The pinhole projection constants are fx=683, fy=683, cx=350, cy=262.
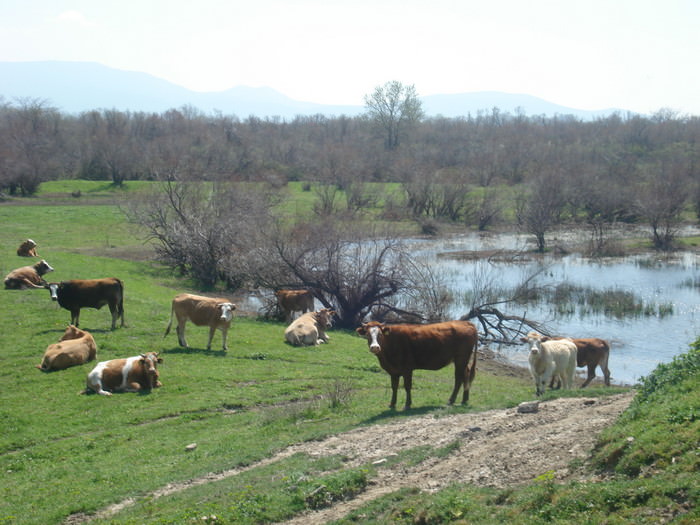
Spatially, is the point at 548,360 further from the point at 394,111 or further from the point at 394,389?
the point at 394,111

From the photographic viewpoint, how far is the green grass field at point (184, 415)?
30.0 feet

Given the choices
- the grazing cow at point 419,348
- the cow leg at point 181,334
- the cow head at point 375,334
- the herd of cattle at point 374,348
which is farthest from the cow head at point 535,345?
the cow leg at point 181,334

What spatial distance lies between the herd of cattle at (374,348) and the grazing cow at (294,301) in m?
A: 3.33

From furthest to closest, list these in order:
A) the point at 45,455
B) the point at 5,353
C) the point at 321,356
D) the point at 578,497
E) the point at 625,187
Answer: the point at 625,187 < the point at 321,356 < the point at 5,353 < the point at 45,455 < the point at 578,497

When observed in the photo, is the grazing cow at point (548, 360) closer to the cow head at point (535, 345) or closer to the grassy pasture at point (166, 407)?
the cow head at point (535, 345)

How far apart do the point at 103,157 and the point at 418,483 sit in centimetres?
8015

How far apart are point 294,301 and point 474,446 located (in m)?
17.1

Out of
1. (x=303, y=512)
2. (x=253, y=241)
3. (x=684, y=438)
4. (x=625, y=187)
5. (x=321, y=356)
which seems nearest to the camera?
(x=684, y=438)

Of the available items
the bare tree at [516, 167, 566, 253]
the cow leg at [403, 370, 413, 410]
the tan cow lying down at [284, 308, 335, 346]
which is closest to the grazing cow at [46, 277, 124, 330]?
the tan cow lying down at [284, 308, 335, 346]

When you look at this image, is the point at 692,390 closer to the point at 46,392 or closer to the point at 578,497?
the point at 578,497

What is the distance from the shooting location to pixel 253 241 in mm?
31625

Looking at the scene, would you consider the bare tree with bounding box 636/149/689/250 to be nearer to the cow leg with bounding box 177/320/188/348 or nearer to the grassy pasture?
the grassy pasture

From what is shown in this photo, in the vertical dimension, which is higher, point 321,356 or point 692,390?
point 692,390

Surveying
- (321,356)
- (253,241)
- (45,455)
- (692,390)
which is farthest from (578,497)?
(253,241)
